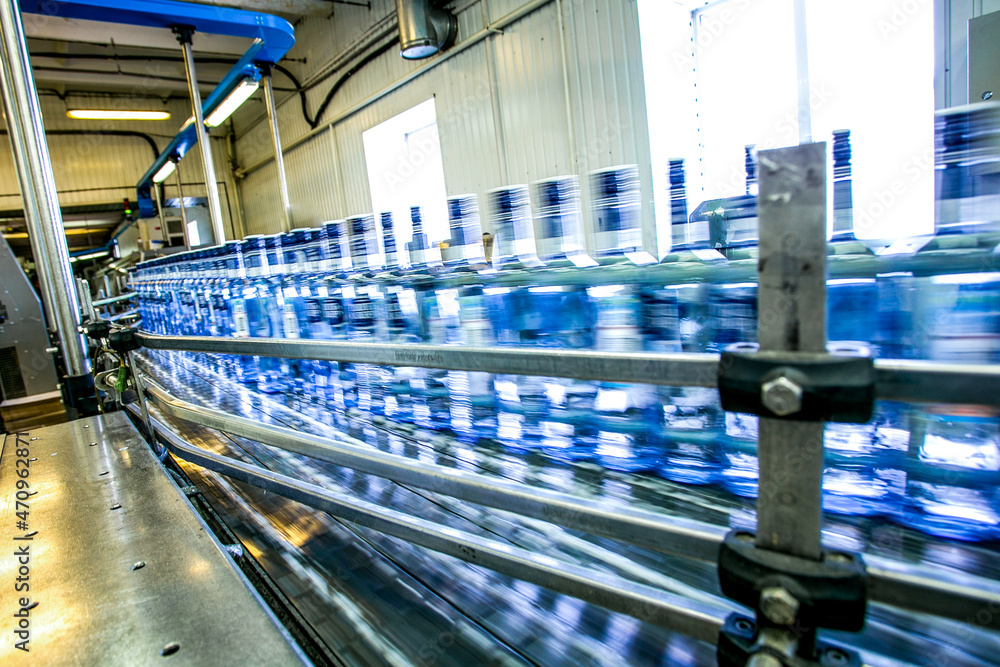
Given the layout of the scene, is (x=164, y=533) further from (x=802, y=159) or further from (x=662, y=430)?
(x=802, y=159)

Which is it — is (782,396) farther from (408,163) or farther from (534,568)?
(408,163)

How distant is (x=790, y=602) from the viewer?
15.9 inches

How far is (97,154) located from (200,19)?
28.9ft

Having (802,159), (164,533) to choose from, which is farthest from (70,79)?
(802,159)

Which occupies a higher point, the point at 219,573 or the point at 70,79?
the point at 70,79

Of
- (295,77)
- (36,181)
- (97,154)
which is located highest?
(295,77)

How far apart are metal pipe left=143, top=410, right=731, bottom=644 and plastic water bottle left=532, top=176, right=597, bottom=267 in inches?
24.9

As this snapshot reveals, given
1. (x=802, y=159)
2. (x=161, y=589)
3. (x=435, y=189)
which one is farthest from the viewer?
(x=435, y=189)

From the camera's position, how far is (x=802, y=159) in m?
0.38

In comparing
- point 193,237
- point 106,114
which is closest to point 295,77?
point 106,114

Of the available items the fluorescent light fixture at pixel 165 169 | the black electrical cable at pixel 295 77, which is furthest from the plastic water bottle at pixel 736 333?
the black electrical cable at pixel 295 77

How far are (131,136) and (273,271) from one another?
1043cm

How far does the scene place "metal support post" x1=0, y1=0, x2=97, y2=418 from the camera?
1.75 metres

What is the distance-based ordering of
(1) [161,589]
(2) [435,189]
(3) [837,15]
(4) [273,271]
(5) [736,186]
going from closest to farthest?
(1) [161,589] → (4) [273,271] → (3) [837,15] → (5) [736,186] → (2) [435,189]
